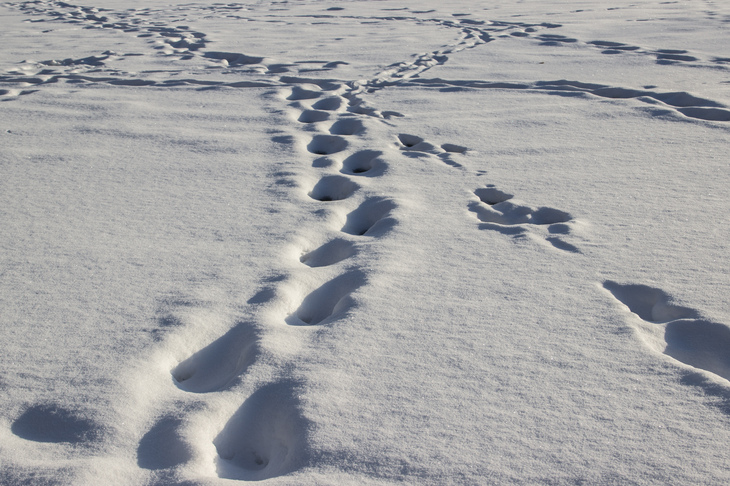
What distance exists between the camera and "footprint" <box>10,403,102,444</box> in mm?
1085

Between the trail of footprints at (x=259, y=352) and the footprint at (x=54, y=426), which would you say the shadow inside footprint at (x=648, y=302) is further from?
the footprint at (x=54, y=426)

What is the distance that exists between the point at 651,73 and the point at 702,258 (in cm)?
235

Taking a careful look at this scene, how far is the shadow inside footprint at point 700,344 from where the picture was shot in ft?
4.03

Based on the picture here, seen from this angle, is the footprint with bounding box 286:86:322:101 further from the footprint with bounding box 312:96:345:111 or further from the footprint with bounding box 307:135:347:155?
the footprint with bounding box 307:135:347:155

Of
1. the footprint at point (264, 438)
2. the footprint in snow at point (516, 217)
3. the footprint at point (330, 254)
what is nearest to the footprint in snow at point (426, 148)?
the footprint in snow at point (516, 217)

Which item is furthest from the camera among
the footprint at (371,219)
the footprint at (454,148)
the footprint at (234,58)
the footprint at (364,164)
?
the footprint at (234,58)

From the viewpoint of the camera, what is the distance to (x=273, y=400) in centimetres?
116

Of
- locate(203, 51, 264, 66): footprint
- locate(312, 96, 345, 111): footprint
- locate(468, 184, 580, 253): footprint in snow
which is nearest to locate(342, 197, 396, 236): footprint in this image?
locate(468, 184, 580, 253): footprint in snow

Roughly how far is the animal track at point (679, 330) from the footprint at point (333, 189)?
3.27 feet

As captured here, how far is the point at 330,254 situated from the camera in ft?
5.76

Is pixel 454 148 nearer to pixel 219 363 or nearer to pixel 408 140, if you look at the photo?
pixel 408 140

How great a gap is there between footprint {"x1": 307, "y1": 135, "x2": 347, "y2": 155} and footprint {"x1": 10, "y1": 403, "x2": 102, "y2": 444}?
1.69m

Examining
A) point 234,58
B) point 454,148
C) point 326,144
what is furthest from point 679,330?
point 234,58

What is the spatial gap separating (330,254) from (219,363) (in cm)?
55
